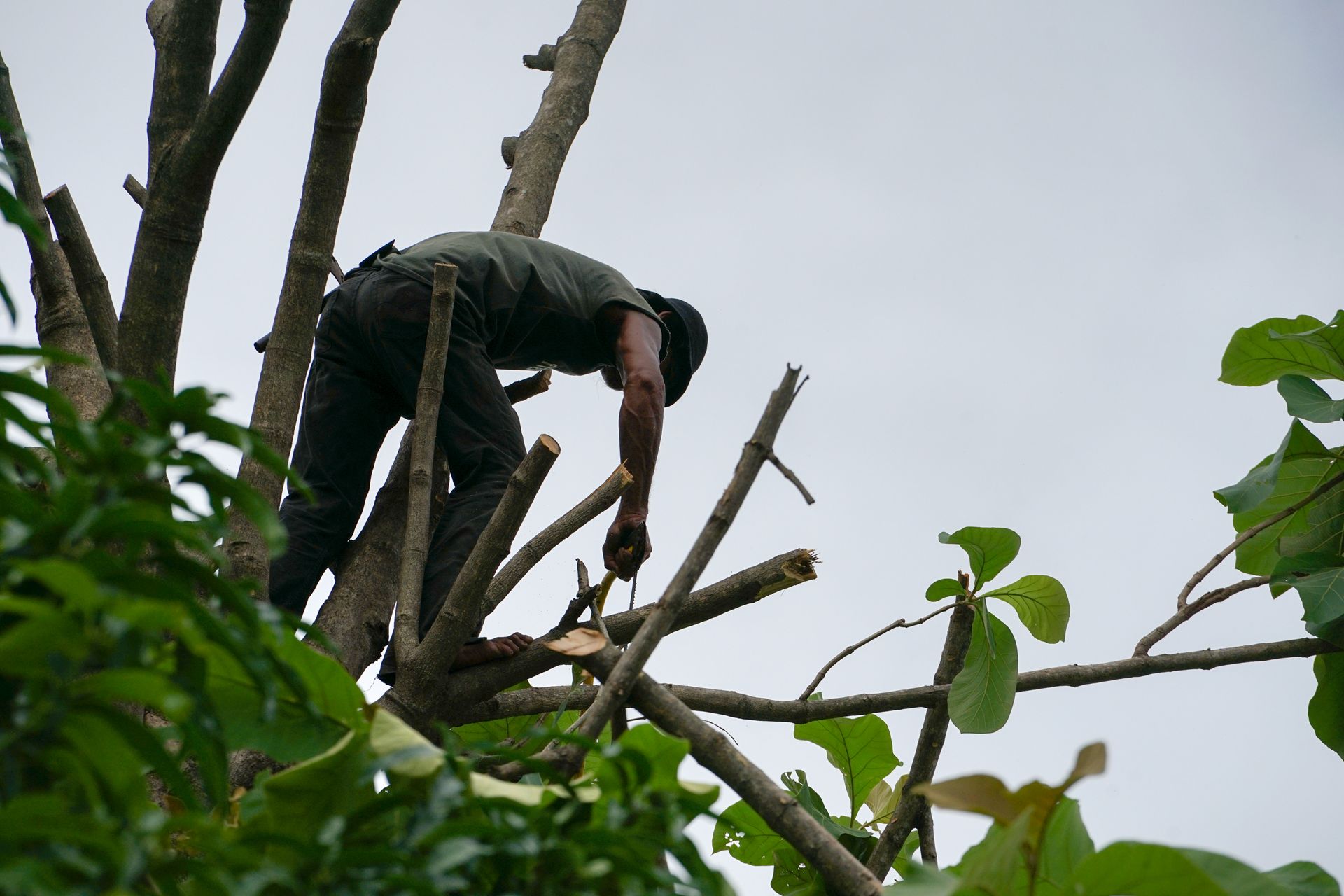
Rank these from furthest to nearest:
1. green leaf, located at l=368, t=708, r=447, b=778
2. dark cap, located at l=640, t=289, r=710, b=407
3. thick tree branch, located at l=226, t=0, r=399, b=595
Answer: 1. dark cap, located at l=640, t=289, r=710, b=407
2. thick tree branch, located at l=226, t=0, r=399, b=595
3. green leaf, located at l=368, t=708, r=447, b=778

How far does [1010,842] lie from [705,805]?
0.75 feet

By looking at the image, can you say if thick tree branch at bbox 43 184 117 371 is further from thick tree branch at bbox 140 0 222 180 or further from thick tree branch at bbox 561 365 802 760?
thick tree branch at bbox 561 365 802 760

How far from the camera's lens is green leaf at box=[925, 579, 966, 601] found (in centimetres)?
197

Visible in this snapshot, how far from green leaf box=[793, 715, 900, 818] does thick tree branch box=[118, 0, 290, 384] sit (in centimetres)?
123

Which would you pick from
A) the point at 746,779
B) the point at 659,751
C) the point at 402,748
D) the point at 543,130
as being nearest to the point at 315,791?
the point at 402,748

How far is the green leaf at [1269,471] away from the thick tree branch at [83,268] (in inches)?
78.2

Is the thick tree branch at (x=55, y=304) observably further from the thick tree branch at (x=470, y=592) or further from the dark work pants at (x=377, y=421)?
the thick tree branch at (x=470, y=592)

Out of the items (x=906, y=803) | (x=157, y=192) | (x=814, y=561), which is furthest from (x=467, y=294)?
(x=906, y=803)

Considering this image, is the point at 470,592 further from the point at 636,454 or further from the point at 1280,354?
the point at 1280,354

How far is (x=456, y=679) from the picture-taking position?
2.09 metres

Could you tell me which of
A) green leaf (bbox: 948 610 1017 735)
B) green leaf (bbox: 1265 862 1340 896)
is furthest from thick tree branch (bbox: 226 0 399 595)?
green leaf (bbox: 1265 862 1340 896)

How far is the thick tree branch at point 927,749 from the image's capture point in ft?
5.66

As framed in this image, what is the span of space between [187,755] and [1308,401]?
79.3 inches

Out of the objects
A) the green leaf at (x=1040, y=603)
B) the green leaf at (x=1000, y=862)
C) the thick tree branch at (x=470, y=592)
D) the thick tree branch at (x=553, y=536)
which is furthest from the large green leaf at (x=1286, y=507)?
the green leaf at (x=1000, y=862)
